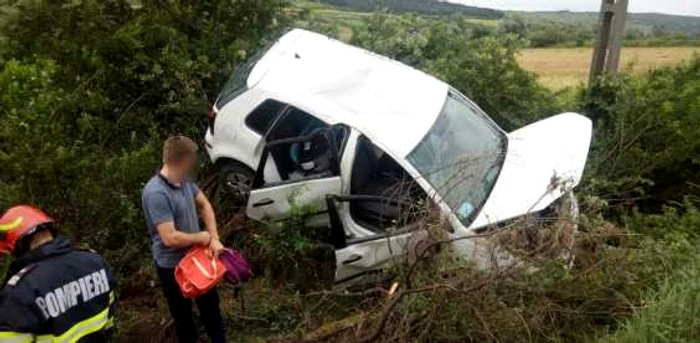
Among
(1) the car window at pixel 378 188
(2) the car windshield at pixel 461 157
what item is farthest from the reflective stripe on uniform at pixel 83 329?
(2) the car windshield at pixel 461 157

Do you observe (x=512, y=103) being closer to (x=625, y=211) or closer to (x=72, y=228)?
(x=625, y=211)

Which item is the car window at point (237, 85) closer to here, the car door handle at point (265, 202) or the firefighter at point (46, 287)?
the car door handle at point (265, 202)

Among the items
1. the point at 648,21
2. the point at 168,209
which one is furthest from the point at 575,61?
the point at 168,209

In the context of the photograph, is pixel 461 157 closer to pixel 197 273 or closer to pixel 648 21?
pixel 197 273

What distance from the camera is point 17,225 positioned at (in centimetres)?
303

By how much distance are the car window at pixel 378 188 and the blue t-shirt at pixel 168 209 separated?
1.62 meters

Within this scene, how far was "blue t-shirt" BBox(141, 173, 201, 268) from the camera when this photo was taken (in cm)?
420

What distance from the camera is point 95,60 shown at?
7539 millimetres

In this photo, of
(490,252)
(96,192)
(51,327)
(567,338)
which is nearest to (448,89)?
(490,252)

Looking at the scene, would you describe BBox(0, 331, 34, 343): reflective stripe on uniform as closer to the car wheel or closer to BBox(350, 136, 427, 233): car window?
BBox(350, 136, 427, 233): car window

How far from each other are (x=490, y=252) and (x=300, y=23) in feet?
19.8

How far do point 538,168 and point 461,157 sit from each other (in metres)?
0.70

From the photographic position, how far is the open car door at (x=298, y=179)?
5824 millimetres

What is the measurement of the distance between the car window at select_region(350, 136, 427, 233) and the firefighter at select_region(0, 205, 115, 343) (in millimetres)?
2773
